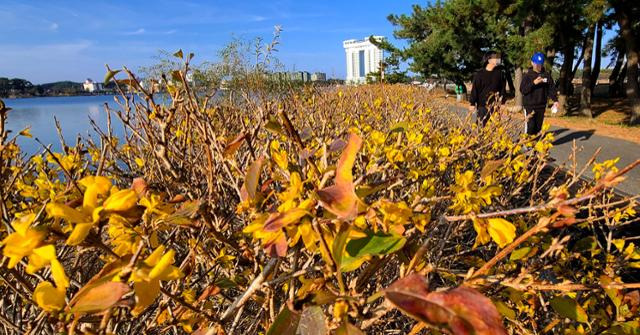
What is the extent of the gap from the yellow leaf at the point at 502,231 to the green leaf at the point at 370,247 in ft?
0.56

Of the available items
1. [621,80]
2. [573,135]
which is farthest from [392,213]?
[621,80]

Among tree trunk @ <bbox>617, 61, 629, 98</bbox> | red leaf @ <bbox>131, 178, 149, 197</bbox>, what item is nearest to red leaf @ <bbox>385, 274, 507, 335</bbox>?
red leaf @ <bbox>131, 178, 149, 197</bbox>

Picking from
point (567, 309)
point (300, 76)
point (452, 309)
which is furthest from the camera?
point (300, 76)

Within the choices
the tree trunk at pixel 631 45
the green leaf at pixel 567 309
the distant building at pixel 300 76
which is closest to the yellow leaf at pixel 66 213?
the green leaf at pixel 567 309

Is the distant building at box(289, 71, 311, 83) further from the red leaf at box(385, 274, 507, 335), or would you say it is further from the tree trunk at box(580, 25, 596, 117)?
the tree trunk at box(580, 25, 596, 117)

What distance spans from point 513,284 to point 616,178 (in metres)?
0.22

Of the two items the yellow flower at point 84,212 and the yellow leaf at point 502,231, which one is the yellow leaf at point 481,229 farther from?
the yellow flower at point 84,212

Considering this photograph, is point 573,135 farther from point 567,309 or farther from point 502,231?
point 502,231

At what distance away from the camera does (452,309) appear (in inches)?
16.3

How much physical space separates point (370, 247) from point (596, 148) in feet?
29.4

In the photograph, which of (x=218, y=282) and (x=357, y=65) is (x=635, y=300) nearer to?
(x=218, y=282)

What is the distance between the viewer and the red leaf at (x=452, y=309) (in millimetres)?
405

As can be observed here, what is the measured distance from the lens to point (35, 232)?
515 millimetres

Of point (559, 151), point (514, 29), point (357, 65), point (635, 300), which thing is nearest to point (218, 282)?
point (635, 300)
